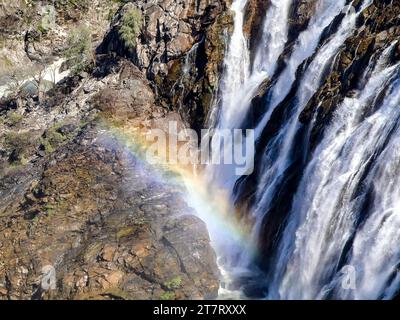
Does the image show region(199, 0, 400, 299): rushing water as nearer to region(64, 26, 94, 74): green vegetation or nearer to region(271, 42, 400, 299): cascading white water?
region(271, 42, 400, 299): cascading white water

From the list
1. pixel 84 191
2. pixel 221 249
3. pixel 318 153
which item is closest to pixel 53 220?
pixel 84 191

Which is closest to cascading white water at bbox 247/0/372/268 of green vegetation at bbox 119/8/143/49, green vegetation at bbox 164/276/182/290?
green vegetation at bbox 164/276/182/290

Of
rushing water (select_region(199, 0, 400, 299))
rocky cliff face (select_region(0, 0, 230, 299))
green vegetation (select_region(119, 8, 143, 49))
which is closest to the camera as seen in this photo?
rushing water (select_region(199, 0, 400, 299))

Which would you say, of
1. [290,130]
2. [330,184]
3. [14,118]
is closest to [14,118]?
[14,118]

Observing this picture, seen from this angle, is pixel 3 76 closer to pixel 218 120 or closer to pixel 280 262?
pixel 218 120

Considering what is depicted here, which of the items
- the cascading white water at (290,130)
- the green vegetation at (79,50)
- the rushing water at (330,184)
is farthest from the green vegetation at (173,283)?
the green vegetation at (79,50)

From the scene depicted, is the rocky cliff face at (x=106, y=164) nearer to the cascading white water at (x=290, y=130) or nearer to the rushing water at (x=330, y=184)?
the rushing water at (x=330, y=184)
